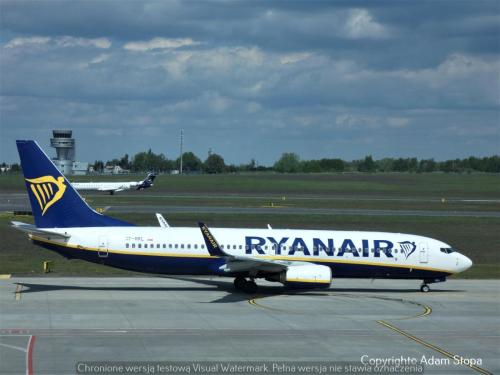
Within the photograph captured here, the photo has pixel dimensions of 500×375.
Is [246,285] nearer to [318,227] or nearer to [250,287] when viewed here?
[250,287]

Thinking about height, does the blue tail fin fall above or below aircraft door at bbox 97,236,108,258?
above

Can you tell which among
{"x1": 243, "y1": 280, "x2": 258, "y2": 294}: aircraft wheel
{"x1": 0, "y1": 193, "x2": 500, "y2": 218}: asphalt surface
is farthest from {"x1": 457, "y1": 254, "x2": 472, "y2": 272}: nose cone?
{"x1": 0, "y1": 193, "x2": 500, "y2": 218}: asphalt surface

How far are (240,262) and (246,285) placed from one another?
2.01 meters

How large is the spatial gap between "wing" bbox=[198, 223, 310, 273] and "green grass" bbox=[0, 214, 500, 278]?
441 inches

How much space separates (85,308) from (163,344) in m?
8.00

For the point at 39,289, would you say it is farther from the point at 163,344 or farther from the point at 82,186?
the point at 82,186

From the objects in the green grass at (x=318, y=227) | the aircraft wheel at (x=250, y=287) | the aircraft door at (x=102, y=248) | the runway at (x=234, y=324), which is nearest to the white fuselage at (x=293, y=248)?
the aircraft door at (x=102, y=248)

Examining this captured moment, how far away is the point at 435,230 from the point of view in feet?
243

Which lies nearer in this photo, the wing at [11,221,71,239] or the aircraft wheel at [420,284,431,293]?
the wing at [11,221,71,239]

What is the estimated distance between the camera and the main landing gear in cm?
3894

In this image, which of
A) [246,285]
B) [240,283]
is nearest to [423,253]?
[246,285]

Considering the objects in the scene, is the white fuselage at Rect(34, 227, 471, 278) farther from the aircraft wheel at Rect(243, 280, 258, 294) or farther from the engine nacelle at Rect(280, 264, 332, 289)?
the engine nacelle at Rect(280, 264, 332, 289)

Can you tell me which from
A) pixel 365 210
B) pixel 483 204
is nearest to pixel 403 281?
pixel 365 210

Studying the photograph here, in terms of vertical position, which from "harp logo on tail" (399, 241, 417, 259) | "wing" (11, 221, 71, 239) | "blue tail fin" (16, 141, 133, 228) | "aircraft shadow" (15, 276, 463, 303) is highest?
→ "blue tail fin" (16, 141, 133, 228)
